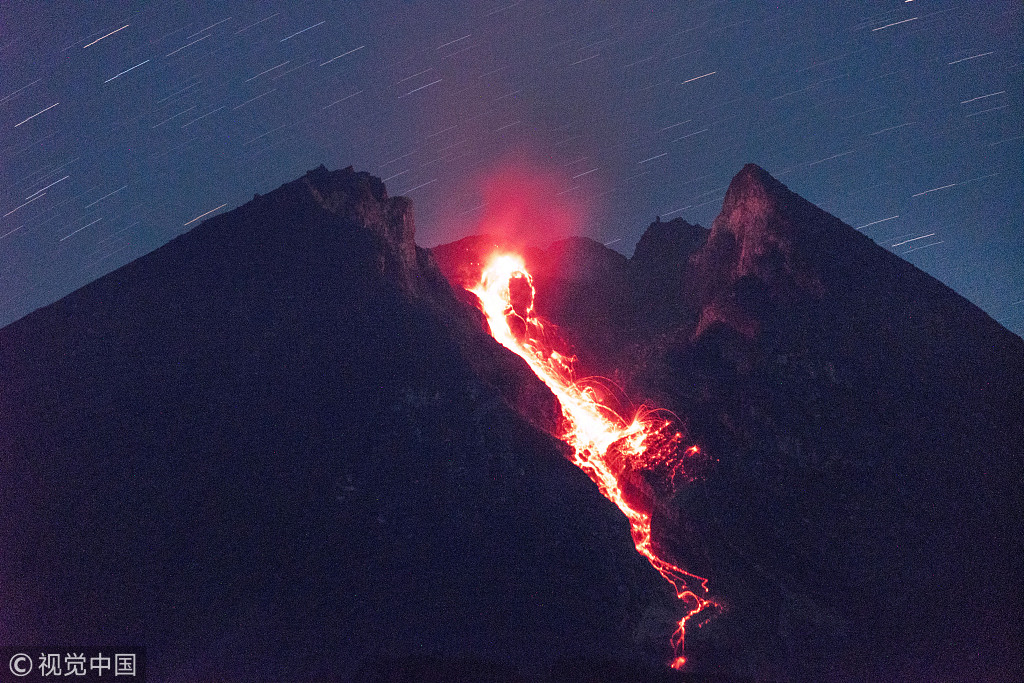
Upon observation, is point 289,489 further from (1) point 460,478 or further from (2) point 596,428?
(2) point 596,428

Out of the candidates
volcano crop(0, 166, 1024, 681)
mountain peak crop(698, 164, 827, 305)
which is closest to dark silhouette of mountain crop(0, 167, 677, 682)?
volcano crop(0, 166, 1024, 681)

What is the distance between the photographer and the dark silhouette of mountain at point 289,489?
51.9 feet

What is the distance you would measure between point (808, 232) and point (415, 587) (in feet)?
83.2

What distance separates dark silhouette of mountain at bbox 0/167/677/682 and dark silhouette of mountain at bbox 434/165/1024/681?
455 cm

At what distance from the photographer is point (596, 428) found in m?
31.1

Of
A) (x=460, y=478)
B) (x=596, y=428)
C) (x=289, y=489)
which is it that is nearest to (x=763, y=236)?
(x=596, y=428)

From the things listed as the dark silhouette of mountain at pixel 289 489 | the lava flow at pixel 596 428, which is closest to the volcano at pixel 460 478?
the dark silhouette of mountain at pixel 289 489

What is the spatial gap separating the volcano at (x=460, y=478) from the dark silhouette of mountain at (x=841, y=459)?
0.11 meters

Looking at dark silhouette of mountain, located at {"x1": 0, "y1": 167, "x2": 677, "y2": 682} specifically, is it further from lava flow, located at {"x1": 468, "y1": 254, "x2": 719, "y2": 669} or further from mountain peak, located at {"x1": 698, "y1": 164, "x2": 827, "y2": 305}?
mountain peak, located at {"x1": 698, "y1": 164, "x2": 827, "y2": 305}

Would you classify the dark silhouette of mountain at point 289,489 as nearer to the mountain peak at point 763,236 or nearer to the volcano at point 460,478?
the volcano at point 460,478

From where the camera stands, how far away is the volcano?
1645 centimetres

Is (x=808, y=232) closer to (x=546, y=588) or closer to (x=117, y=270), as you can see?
(x=546, y=588)

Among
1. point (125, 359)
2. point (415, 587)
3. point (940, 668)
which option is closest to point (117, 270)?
point (125, 359)

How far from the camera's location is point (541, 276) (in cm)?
4297
